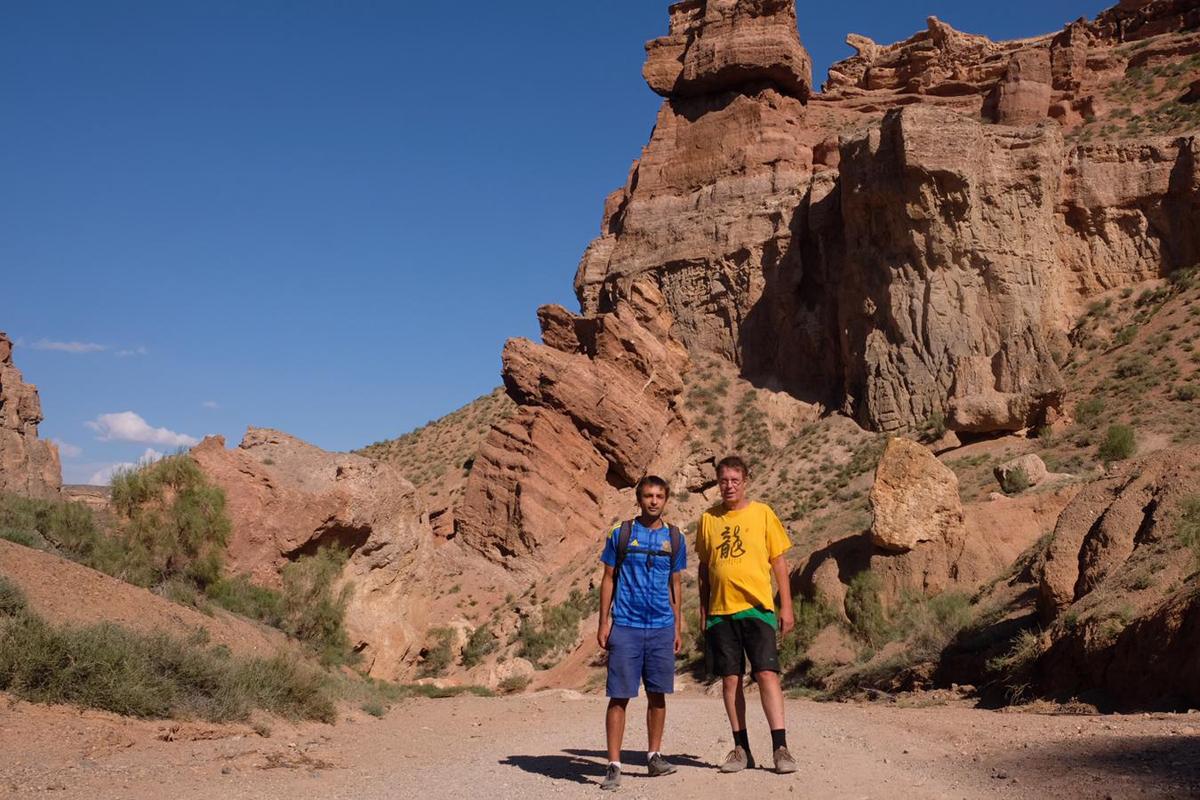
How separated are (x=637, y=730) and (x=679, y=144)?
39.3 metres

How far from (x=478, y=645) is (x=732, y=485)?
2427cm

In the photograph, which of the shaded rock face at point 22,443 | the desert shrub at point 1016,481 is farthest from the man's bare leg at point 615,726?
the shaded rock face at point 22,443

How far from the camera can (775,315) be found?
40219mm

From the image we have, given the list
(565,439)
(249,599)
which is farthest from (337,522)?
(565,439)

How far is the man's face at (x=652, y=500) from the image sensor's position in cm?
666

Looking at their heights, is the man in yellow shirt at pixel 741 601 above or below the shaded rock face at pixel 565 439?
below

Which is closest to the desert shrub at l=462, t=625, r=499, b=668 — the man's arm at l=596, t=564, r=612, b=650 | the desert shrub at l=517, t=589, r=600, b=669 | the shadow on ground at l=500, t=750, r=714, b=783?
the desert shrub at l=517, t=589, r=600, b=669

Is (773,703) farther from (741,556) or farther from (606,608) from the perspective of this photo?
(606,608)

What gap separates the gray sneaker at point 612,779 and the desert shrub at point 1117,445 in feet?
71.0

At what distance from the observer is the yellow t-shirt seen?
21.5 ft

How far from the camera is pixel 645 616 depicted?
655cm

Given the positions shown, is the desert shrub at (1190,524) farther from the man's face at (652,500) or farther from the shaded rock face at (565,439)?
the shaded rock face at (565,439)

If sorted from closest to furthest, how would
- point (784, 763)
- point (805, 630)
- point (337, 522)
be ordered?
point (784, 763)
point (337, 522)
point (805, 630)

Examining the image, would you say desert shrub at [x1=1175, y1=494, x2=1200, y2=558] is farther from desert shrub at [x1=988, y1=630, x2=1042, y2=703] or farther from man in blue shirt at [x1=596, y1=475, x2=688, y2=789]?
man in blue shirt at [x1=596, y1=475, x2=688, y2=789]
